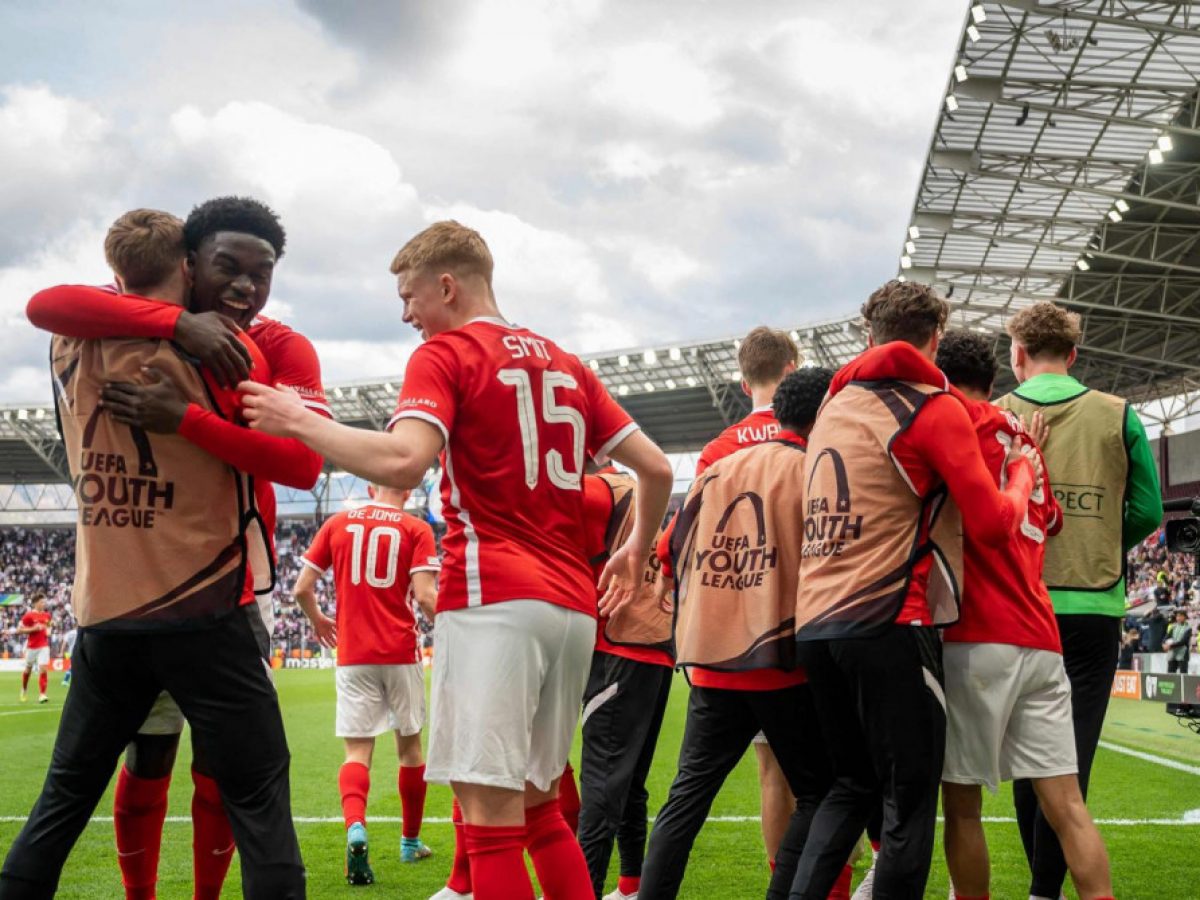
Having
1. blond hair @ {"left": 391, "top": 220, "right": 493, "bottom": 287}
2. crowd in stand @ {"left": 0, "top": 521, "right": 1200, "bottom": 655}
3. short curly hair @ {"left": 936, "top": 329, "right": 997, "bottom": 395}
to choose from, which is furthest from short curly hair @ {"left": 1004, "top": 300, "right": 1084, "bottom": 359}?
crowd in stand @ {"left": 0, "top": 521, "right": 1200, "bottom": 655}

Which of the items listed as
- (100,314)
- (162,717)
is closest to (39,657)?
(162,717)

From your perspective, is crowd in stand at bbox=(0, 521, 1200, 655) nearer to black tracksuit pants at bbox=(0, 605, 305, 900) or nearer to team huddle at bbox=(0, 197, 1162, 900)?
team huddle at bbox=(0, 197, 1162, 900)

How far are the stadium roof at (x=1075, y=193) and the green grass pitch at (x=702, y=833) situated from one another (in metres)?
11.2

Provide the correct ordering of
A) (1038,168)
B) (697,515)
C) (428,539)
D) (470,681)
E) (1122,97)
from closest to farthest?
(470,681) < (697,515) < (428,539) < (1122,97) < (1038,168)

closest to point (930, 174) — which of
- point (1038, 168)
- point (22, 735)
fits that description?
point (1038, 168)

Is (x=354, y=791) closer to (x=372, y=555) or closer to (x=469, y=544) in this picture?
(x=372, y=555)

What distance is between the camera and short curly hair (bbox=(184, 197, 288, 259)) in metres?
3.03

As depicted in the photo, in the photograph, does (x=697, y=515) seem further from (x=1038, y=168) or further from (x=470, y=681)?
(x=1038, y=168)

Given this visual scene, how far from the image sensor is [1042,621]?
3592 mm

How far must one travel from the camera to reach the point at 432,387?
2801mm

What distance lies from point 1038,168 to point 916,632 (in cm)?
2155

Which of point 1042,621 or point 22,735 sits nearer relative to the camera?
point 1042,621

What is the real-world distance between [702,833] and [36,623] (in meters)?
17.0

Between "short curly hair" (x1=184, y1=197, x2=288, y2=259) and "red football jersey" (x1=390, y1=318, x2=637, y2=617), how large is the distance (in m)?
0.60
